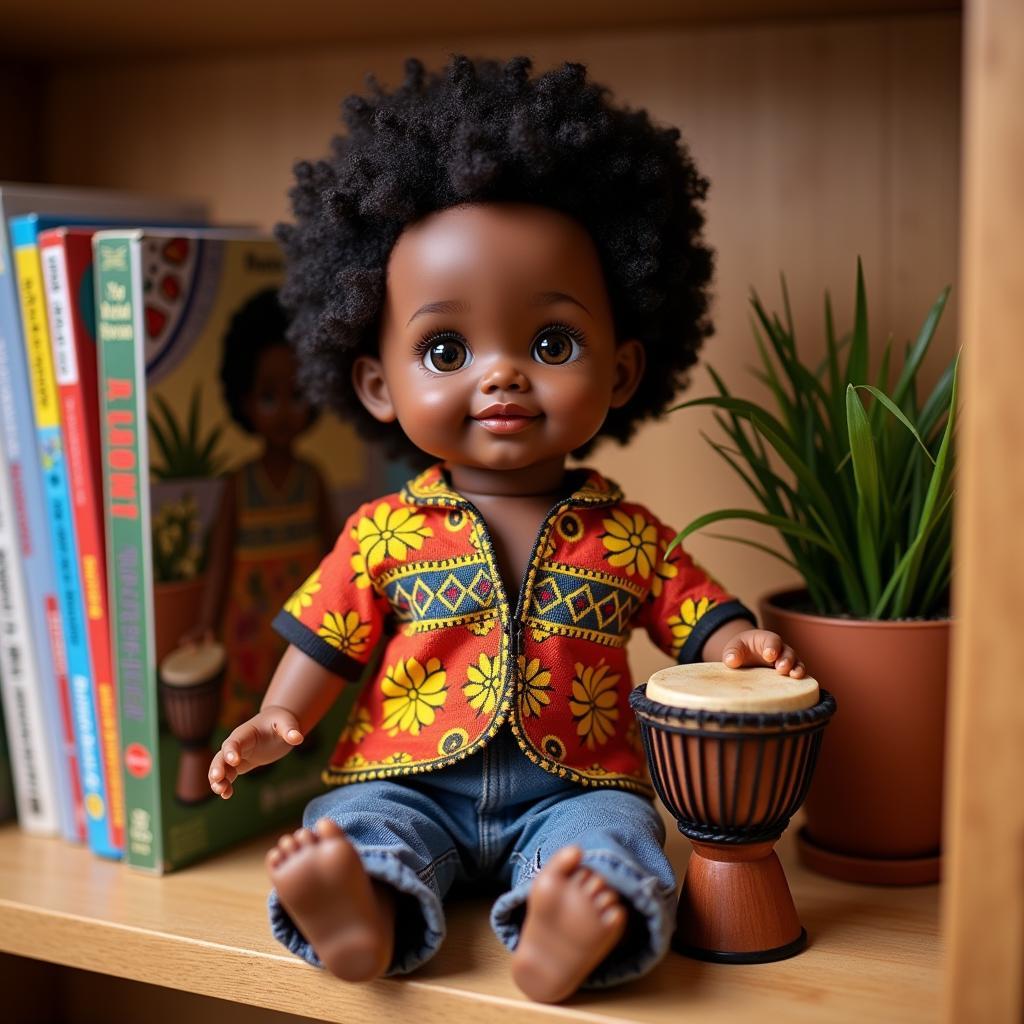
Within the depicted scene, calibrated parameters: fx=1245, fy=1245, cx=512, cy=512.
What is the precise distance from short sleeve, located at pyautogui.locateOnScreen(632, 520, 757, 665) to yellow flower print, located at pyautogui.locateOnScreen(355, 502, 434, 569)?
0.48 ft

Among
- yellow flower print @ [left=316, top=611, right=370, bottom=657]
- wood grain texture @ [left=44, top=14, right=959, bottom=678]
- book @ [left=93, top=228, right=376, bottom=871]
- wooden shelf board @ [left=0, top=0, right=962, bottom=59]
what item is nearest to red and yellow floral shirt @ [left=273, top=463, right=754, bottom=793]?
yellow flower print @ [left=316, top=611, right=370, bottom=657]

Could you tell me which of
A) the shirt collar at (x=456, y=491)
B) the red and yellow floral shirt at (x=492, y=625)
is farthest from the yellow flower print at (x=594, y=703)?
the shirt collar at (x=456, y=491)

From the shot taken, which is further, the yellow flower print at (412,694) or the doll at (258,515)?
the doll at (258,515)

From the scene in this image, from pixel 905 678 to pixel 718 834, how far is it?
17 cm

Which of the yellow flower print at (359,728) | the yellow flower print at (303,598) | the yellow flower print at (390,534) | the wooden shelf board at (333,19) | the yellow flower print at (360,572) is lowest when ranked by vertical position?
the yellow flower print at (359,728)

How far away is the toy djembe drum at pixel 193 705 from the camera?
824 mm

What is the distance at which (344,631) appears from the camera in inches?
30.3

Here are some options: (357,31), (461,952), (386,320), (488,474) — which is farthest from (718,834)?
(357,31)

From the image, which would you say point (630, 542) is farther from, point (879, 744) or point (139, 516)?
point (139, 516)

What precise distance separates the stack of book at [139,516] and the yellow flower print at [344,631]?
12 centimetres

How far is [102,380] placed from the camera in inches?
31.8

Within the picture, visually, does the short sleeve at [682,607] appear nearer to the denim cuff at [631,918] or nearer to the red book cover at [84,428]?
the denim cuff at [631,918]

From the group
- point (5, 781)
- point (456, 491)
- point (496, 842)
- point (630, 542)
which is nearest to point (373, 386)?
point (456, 491)

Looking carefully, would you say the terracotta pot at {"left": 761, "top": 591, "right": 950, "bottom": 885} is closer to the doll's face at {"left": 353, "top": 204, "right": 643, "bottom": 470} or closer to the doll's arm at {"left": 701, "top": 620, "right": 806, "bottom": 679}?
the doll's arm at {"left": 701, "top": 620, "right": 806, "bottom": 679}
